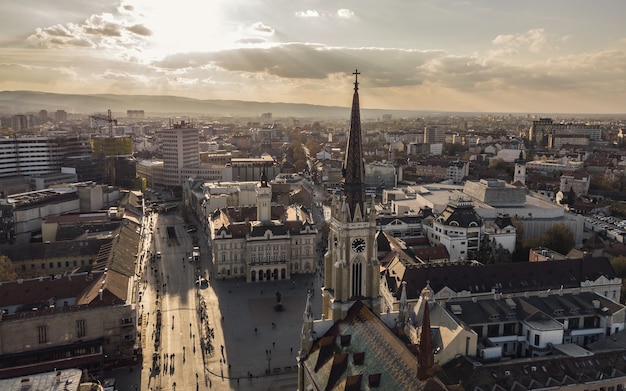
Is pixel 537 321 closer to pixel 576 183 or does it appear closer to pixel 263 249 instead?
pixel 263 249

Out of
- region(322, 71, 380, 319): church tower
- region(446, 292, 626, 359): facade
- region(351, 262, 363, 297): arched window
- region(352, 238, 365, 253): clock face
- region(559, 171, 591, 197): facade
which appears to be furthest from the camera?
region(559, 171, 591, 197): facade

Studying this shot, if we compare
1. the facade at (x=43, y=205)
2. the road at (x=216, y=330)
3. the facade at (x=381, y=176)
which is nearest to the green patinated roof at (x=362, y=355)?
the road at (x=216, y=330)

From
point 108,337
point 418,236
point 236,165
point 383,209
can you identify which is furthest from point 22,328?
point 236,165

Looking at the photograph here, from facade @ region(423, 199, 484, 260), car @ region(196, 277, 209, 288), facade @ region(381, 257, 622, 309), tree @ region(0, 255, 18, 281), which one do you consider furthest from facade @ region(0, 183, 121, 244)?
facade @ region(423, 199, 484, 260)

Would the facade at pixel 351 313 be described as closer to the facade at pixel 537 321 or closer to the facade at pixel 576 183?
the facade at pixel 537 321

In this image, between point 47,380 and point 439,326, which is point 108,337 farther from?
point 439,326

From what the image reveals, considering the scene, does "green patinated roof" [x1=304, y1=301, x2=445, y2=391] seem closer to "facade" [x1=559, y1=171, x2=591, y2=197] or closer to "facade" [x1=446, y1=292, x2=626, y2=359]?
"facade" [x1=446, y1=292, x2=626, y2=359]

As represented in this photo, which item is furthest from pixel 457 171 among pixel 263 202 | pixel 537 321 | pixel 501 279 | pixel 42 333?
pixel 42 333

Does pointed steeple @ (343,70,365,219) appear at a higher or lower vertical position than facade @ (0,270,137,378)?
higher
